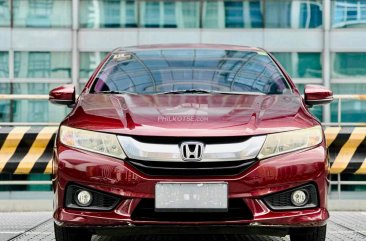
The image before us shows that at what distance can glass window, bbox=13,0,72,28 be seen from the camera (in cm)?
2741

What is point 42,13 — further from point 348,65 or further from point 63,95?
point 63,95

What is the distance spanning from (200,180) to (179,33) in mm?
23409

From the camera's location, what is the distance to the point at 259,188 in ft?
14.4

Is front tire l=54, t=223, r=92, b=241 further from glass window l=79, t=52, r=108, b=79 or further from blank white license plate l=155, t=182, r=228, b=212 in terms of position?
glass window l=79, t=52, r=108, b=79

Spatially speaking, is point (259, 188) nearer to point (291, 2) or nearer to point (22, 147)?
point (22, 147)

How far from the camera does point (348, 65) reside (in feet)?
90.5

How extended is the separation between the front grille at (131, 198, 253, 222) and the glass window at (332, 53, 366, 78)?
2379cm

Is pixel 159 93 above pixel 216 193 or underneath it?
above

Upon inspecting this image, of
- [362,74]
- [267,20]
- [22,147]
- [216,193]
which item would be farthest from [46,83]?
[216,193]

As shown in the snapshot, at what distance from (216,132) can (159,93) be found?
99 centimetres

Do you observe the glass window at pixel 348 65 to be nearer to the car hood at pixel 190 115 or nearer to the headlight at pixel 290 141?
the car hood at pixel 190 115

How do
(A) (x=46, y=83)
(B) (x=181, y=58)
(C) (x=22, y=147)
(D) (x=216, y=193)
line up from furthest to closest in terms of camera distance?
(A) (x=46, y=83) → (C) (x=22, y=147) → (B) (x=181, y=58) → (D) (x=216, y=193)

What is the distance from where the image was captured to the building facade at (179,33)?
27.2 metres

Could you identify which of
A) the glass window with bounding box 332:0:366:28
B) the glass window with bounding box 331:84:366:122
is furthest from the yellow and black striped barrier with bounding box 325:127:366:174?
the glass window with bounding box 332:0:366:28
